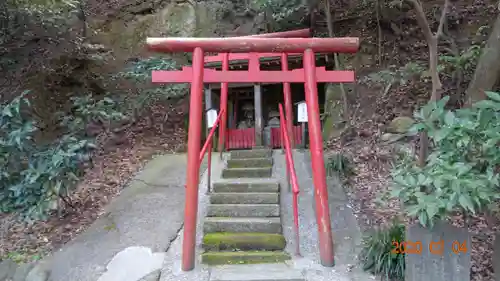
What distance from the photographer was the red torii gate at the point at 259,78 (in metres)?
4.01

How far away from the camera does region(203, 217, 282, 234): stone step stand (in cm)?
444

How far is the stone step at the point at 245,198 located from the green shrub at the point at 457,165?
220 cm

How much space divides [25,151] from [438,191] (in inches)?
192

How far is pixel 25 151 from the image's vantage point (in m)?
5.05

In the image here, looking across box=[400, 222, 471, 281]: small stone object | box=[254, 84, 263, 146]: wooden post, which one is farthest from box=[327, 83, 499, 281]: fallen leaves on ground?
box=[254, 84, 263, 146]: wooden post

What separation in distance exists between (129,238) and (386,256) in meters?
2.95

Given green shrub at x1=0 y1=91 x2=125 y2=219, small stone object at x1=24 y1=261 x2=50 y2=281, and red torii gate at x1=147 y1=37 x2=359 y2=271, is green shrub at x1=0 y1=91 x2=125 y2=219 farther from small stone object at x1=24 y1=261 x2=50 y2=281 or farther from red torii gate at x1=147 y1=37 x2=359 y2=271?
red torii gate at x1=147 y1=37 x2=359 y2=271

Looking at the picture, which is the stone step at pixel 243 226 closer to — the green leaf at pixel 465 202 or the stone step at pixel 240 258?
the stone step at pixel 240 258

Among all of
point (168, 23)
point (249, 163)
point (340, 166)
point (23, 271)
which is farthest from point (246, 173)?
point (168, 23)

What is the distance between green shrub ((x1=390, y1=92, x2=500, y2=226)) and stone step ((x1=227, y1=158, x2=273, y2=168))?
3263 mm

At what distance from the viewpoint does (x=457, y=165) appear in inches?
102

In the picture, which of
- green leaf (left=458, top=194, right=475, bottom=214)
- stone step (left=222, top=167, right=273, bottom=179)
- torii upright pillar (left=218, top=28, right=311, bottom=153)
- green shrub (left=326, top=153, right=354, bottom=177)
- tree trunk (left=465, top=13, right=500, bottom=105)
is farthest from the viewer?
torii upright pillar (left=218, top=28, right=311, bottom=153)

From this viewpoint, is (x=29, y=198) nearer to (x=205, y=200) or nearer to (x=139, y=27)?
(x=205, y=200)
